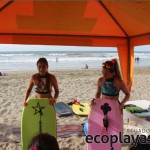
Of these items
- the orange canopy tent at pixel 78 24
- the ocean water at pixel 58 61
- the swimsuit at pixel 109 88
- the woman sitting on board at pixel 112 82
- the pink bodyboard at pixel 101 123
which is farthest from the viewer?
the ocean water at pixel 58 61

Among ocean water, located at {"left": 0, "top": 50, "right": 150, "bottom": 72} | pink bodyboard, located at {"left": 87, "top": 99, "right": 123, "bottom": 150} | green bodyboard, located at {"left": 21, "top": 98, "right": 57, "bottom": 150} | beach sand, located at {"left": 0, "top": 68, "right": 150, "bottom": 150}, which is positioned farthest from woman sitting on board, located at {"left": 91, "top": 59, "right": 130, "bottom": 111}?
ocean water, located at {"left": 0, "top": 50, "right": 150, "bottom": 72}

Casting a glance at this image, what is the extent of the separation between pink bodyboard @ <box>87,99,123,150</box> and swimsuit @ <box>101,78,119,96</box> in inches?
9.3

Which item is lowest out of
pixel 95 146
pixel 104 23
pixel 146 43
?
pixel 95 146

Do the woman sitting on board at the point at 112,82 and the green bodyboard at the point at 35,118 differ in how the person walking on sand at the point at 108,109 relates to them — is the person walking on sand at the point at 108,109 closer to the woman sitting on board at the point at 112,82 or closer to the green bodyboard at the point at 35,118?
the woman sitting on board at the point at 112,82

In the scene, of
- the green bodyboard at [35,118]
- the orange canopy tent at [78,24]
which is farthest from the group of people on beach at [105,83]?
the orange canopy tent at [78,24]

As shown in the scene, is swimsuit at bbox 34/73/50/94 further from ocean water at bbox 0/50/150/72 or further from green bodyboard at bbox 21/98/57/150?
ocean water at bbox 0/50/150/72

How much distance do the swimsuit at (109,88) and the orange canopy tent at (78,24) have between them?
3.84ft

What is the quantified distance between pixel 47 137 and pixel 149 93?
9.65 meters

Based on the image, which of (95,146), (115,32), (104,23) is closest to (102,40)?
(115,32)

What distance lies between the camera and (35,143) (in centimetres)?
139

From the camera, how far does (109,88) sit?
433 centimetres

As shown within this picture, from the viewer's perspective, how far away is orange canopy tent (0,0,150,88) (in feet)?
14.5

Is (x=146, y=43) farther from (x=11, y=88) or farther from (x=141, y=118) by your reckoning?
(x=11, y=88)

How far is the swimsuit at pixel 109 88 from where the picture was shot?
14.1 feet
